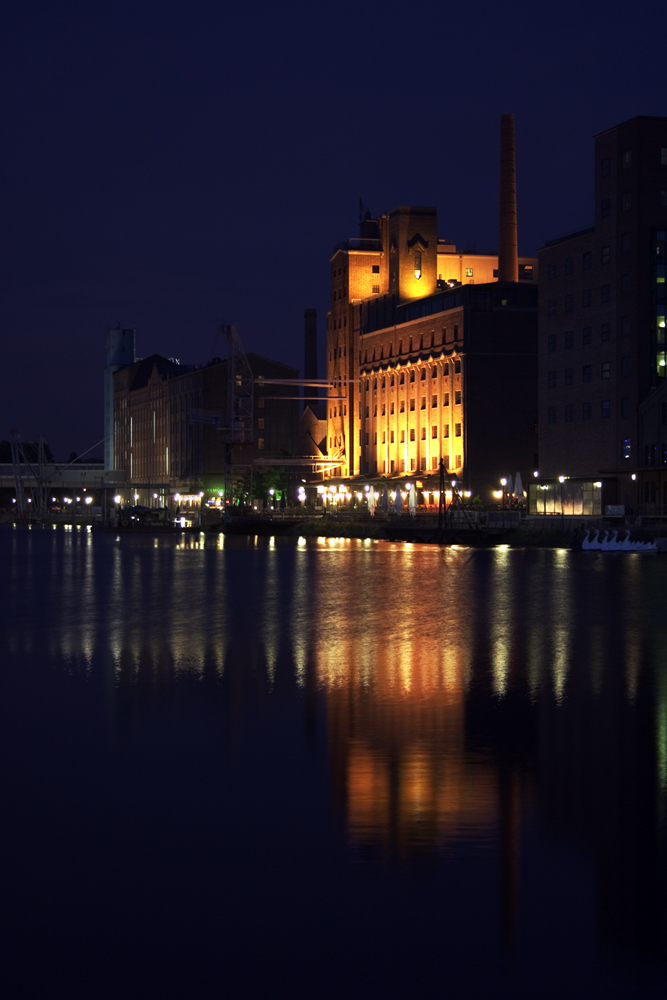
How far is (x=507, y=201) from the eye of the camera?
12975 centimetres

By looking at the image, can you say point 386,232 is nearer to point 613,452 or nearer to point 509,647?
point 613,452

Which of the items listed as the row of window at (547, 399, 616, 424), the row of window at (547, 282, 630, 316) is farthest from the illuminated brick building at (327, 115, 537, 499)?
the row of window at (547, 282, 630, 316)

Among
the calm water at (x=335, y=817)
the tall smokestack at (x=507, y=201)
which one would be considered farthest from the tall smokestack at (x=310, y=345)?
the calm water at (x=335, y=817)

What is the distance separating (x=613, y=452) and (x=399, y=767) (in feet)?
273

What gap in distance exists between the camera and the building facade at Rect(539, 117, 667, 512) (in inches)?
3625

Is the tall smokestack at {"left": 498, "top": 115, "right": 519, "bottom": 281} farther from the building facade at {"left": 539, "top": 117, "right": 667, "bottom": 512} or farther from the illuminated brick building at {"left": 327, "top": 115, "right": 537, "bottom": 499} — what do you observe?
the building facade at {"left": 539, "top": 117, "right": 667, "bottom": 512}

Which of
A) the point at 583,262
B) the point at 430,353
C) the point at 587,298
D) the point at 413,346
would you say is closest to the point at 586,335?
the point at 587,298

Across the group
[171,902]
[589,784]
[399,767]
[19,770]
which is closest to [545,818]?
[589,784]

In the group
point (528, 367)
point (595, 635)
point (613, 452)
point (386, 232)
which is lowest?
point (595, 635)

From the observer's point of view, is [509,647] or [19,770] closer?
[19,770]

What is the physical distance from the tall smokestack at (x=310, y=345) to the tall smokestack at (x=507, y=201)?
58062 mm

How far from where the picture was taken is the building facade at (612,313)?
9206 cm

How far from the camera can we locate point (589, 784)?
13.5 m

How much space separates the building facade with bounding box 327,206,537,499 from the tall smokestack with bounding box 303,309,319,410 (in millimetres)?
7082
